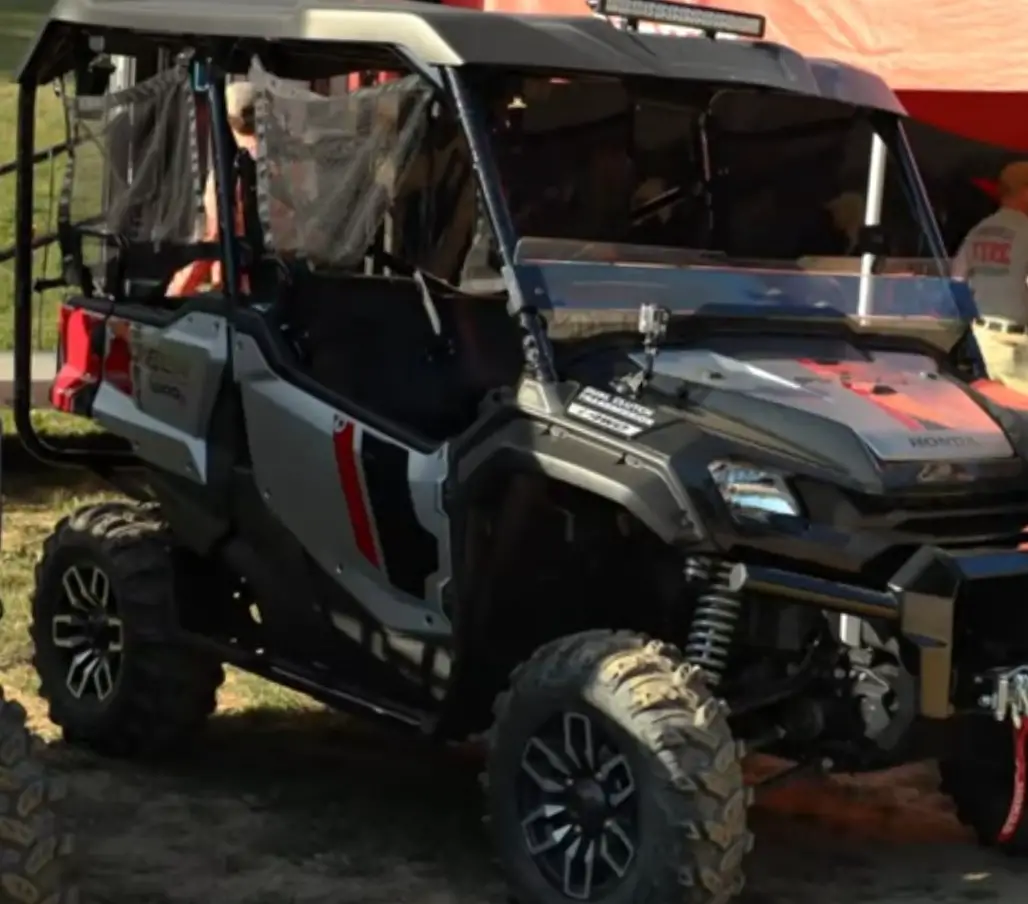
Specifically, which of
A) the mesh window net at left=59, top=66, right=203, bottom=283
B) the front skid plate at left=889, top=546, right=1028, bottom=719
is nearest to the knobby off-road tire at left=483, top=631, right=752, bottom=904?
the front skid plate at left=889, top=546, right=1028, bottom=719

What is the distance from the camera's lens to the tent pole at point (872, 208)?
5520 millimetres

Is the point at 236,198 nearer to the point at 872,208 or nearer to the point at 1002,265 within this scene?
the point at 872,208

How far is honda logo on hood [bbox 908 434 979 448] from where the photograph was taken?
4746mm

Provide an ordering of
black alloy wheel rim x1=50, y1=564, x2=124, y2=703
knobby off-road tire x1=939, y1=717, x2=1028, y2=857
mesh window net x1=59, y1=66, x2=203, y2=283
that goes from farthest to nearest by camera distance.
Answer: black alloy wheel rim x1=50, y1=564, x2=124, y2=703 → mesh window net x1=59, y1=66, x2=203, y2=283 → knobby off-road tire x1=939, y1=717, x2=1028, y2=857

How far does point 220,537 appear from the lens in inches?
226

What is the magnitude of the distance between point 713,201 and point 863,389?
92cm

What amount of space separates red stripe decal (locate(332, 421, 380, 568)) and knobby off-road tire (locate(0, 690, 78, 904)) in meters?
1.30

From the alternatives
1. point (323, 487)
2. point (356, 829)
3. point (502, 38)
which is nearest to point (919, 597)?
point (323, 487)

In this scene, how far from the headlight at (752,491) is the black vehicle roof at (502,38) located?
48.1 inches

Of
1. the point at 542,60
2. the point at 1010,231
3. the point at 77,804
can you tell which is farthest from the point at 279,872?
the point at 1010,231

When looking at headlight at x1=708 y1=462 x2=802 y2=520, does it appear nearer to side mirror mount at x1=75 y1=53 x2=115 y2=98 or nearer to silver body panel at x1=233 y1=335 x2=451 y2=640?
silver body panel at x1=233 y1=335 x2=451 y2=640

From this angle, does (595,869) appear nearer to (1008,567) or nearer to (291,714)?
(1008,567)

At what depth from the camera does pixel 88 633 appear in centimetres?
625

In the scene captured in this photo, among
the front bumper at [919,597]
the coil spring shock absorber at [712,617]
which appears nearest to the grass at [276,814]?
the coil spring shock absorber at [712,617]
